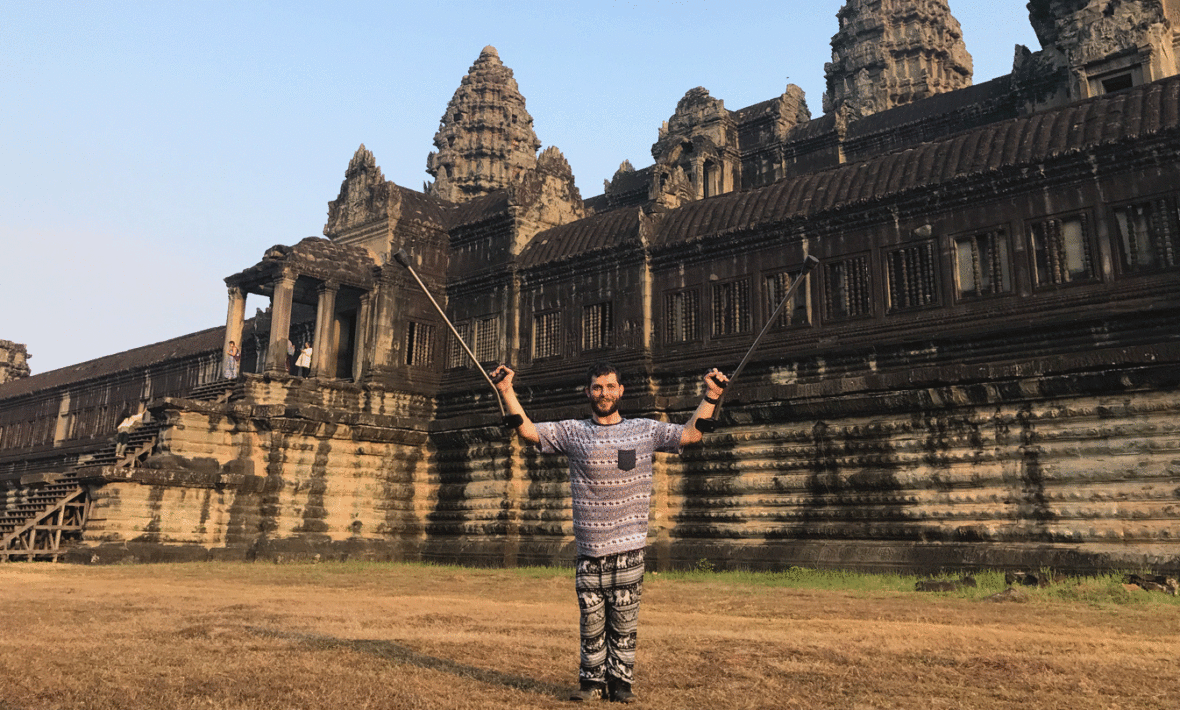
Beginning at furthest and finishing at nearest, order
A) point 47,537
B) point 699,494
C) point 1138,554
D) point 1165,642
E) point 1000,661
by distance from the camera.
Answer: point 47,537 → point 699,494 → point 1138,554 → point 1165,642 → point 1000,661

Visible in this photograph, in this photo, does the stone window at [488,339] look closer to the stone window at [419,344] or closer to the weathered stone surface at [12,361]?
the stone window at [419,344]

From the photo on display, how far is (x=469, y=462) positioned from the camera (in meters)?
25.2

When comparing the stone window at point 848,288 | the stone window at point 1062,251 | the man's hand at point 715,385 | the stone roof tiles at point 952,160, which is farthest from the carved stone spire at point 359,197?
the man's hand at point 715,385

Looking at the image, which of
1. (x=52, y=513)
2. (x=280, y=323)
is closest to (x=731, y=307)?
(x=280, y=323)

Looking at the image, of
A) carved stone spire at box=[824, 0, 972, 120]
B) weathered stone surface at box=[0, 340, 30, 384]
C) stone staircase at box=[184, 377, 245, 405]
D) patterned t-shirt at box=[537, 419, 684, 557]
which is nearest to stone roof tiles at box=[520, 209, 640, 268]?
stone staircase at box=[184, 377, 245, 405]

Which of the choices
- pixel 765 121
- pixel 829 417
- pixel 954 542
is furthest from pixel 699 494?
pixel 765 121

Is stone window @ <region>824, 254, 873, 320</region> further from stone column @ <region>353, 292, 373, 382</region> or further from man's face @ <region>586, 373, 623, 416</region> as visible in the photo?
man's face @ <region>586, 373, 623, 416</region>

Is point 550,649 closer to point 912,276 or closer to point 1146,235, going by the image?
point 912,276

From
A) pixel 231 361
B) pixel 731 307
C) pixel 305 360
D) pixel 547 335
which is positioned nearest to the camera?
pixel 731 307

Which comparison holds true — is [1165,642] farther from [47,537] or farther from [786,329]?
[47,537]

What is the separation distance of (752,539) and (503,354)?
31.8 ft

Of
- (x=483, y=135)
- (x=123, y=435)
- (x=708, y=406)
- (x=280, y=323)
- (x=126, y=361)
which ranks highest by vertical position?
(x=483, y=135)

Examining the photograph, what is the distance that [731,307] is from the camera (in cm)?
2197

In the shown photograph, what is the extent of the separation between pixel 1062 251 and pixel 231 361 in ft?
73.9
